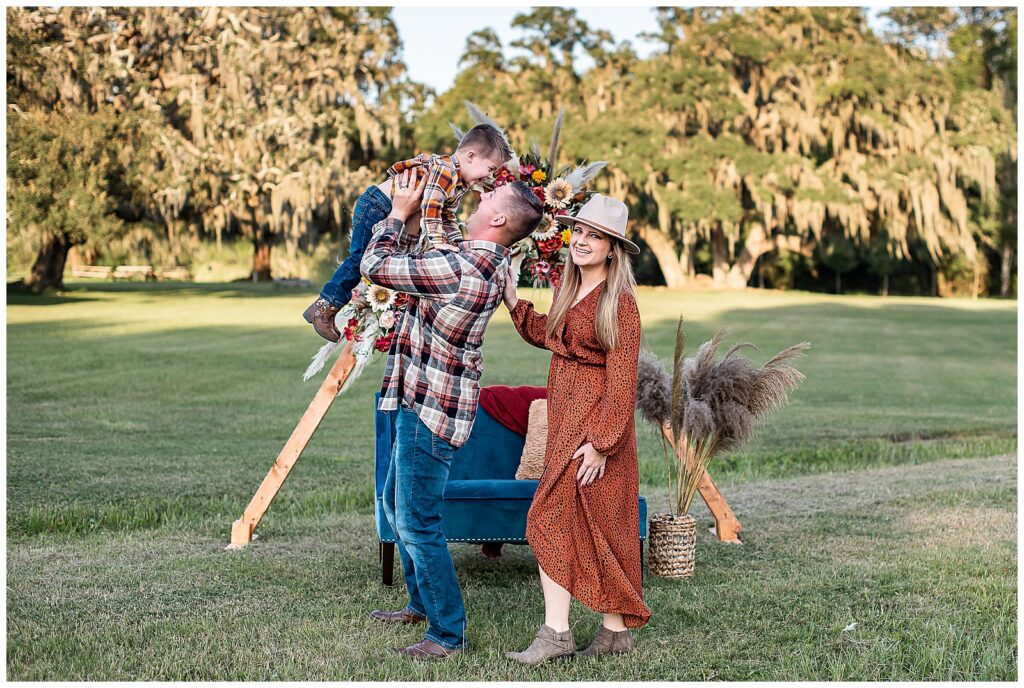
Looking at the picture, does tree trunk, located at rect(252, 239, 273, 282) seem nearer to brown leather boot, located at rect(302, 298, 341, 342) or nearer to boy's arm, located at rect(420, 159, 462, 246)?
brown leather boot, located at rect(302, 298, 341, 342)

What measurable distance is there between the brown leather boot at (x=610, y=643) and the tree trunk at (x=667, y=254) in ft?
101

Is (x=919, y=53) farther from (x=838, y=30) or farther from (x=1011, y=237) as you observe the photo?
(x=1011, y=237)

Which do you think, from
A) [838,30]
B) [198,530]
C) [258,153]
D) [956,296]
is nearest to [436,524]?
[198,530]

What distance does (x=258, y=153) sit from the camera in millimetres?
28328

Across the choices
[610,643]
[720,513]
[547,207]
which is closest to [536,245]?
[547,207]

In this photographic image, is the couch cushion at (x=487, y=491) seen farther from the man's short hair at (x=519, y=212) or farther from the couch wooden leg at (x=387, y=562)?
the man's short hair at (x=519, y=212)

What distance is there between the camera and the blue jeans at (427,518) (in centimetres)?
395

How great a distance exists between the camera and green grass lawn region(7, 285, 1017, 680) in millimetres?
4145

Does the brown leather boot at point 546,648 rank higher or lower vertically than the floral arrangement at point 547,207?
lower

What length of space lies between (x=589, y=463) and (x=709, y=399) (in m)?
1.77

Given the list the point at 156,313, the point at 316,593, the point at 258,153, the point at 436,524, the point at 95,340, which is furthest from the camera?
the point at 258,153

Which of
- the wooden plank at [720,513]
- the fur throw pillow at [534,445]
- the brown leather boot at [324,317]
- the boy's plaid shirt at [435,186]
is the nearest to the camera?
the boy's plaid shirt at [435,186]

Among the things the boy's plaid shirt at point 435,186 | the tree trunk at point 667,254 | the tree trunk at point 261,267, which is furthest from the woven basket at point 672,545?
the tree trunk at point 261,267

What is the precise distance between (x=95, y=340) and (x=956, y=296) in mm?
32342
